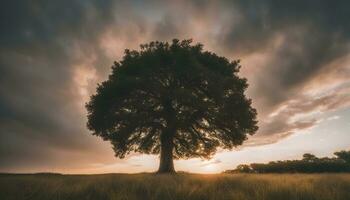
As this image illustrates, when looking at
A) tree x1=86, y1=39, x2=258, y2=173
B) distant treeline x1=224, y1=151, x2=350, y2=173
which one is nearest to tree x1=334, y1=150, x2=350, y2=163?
distant treeline x1=224, y1=151, x2=350, y2=173

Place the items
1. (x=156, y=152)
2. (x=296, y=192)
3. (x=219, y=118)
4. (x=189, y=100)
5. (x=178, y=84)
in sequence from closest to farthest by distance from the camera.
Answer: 1. (x=296, y=192)
2. (x=189, y=100)
3. (x=219, y=118)
4. (x=178, y=84)
5. (x=156, y=152)

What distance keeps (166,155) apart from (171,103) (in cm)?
483

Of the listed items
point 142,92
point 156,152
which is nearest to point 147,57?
point 142,92

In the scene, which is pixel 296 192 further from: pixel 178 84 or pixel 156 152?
pixel 156 152

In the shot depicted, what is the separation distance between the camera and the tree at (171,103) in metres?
21.9

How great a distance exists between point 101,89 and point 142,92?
3.91 m

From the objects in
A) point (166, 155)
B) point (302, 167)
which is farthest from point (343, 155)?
point (166, 155)

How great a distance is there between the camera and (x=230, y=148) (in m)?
25.4

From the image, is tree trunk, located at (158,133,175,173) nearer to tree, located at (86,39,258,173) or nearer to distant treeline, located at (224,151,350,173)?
tree, located at (86,39,258,173)

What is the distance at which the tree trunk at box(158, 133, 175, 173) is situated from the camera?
2451 cm

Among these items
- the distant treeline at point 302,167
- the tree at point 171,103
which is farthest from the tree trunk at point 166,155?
the distant treeline at point 302,167

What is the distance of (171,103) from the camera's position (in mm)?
24719

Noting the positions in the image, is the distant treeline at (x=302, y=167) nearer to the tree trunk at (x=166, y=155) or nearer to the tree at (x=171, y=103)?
the tree at (x=171, y=103)

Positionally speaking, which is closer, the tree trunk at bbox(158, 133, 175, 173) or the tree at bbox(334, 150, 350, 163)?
the tree trunk at bbox(158, 133, 175, 173)
